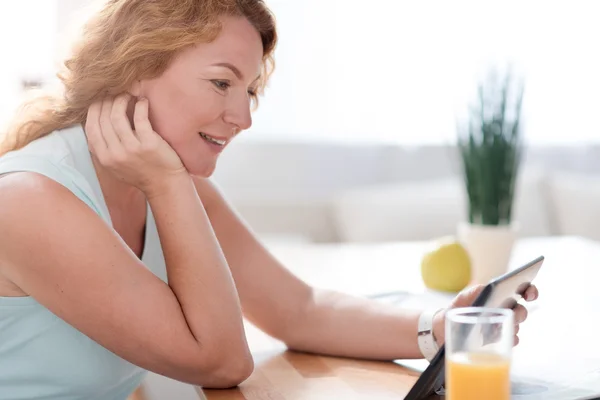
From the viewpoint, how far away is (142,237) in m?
1.45

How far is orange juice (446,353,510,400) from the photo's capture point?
2.62ft

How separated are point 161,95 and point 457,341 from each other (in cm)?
69

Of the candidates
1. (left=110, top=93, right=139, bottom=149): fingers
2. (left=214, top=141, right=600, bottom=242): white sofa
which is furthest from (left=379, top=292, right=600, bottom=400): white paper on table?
(left=214, top=141, right=600, bottom=242): white sofa

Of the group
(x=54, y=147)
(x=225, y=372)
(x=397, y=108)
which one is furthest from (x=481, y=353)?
(x=397, y=108)

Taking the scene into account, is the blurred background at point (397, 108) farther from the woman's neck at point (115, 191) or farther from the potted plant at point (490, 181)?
the woman's neck at point (115, 191)

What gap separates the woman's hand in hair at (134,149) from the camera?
125 cm

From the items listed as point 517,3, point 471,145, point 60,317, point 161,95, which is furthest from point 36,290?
point 517,3

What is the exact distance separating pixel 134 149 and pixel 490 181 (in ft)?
2.94

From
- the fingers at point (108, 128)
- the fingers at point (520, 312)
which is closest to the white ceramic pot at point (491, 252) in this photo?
the fingers at point (520, 312)

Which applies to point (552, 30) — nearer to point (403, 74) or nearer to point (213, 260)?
point (403, 74)

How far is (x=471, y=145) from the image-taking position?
6.23ft

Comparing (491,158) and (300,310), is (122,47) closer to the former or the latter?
(300,310)

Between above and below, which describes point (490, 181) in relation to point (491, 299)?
below

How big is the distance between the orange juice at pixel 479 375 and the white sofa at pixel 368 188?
2.43 m
